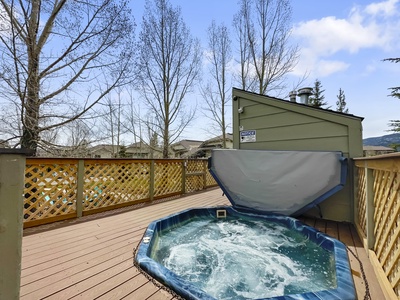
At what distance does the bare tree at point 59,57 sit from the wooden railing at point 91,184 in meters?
1.12

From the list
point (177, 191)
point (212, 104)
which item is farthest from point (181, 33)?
point (177, 191)

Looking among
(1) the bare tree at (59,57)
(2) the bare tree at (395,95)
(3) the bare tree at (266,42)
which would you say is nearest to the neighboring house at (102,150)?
(1) the bare tree at (59,57)

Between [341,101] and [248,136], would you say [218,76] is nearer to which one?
[248,136]

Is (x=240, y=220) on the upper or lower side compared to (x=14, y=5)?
lower

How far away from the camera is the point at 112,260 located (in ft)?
7.21

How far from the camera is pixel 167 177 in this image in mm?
5832

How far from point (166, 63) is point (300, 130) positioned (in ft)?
27.6

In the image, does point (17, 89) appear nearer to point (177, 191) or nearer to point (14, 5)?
Result: point (14, 5)

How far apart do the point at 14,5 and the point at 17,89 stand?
65.5 inches

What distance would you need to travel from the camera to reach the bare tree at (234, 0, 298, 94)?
30.4 ft

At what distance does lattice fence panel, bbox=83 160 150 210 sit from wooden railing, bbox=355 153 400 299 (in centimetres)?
437

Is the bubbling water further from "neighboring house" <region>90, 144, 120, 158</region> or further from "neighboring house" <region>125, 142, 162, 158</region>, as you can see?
"neighboring house" <region>125, 142, 162, 158</region>

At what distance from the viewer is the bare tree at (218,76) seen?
11.1 metres

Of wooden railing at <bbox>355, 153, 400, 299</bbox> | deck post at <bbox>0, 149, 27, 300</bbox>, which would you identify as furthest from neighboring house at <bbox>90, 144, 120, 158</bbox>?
wooden railing at <bbox>355, 153, 400, 299</bbox>
